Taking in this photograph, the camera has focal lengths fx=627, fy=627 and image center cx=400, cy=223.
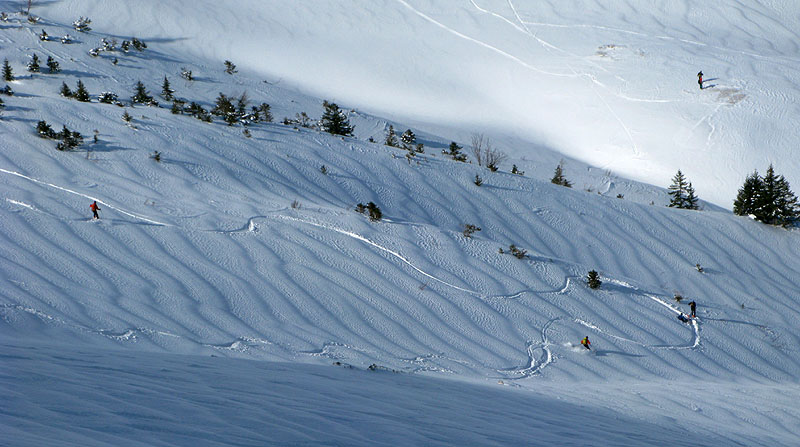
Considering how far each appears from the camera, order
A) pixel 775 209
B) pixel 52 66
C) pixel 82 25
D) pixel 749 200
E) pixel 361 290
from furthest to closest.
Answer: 1. pixel 82 25
2. pixel 52 66
3. pixel 749 200
4. pixel 775 209
5. pixel 361 290

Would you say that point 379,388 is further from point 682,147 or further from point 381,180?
point 682,147

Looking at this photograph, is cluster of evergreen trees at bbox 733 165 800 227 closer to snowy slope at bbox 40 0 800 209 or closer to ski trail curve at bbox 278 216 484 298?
snowy slope at bbox 40 0 800 209

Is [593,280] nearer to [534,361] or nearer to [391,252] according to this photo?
[534,361]

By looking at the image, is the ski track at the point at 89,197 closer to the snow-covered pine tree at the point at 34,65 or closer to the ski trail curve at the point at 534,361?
the ski trail curve at the point at 534,361

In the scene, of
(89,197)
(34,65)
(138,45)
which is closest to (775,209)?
(89,197)

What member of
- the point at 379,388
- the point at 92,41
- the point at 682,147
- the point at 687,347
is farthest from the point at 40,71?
the point at 682,147

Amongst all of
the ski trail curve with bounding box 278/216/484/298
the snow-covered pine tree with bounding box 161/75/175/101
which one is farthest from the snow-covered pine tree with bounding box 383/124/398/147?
the snow-covered pine tree with bounding box 161/75/175/101

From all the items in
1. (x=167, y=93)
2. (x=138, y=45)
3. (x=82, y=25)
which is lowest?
(x=167, y=93)

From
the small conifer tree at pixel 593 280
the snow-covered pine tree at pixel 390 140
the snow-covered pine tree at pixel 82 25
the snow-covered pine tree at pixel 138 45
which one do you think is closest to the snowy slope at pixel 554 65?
the snow-covered pine tree at pixel 82 25
